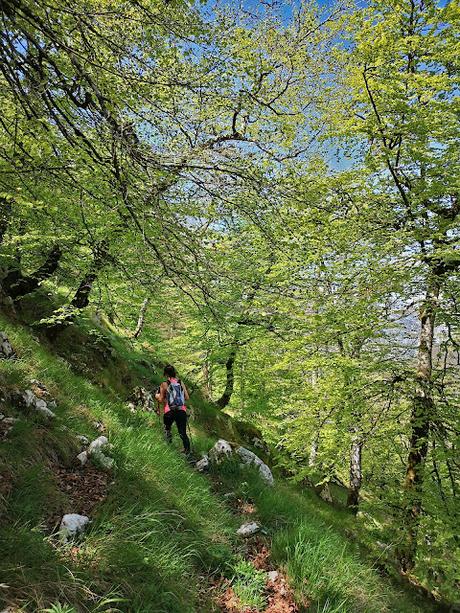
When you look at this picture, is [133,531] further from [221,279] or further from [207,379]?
[207,379]

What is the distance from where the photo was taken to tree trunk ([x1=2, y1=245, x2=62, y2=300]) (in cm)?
736

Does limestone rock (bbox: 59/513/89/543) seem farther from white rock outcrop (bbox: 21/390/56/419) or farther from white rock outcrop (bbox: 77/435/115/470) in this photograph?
white rock outcrop (bbox: 21/390/56/419)

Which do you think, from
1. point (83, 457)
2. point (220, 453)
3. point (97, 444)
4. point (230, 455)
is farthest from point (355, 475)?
point (83, 457)

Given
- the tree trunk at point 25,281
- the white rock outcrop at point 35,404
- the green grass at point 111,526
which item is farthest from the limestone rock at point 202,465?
the tree trunk at point 25,281

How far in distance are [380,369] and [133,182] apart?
5951 millimetres

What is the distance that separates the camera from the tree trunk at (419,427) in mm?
6102

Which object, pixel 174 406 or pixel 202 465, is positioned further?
pixel 174 406

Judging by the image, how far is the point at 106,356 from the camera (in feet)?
31.9

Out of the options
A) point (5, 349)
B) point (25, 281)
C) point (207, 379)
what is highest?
point (25, 281)

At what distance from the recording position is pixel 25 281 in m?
8.51

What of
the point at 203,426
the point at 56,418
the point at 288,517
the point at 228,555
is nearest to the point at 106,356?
the point at 203,426

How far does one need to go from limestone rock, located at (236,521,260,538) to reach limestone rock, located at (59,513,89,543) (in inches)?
77.1

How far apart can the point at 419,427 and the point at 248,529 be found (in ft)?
13.0

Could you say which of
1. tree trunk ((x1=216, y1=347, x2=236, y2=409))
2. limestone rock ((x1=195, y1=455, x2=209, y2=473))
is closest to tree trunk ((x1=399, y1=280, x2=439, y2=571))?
limestone rock ((x1=195, y1=455, x2=209, y2=473))
